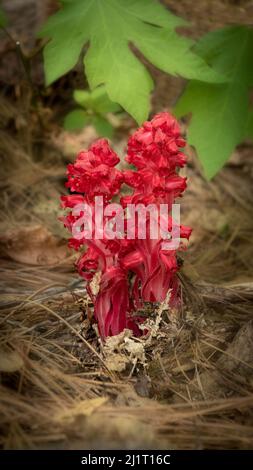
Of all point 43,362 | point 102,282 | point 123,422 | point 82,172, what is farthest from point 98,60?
point 123,422

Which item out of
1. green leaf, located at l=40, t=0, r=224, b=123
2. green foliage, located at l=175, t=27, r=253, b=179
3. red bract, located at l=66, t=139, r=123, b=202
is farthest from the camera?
green foliage, located at l=175, t=27, r=253, b=179

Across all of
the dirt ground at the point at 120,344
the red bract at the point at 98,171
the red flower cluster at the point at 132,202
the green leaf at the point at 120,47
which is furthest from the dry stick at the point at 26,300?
the green leaf at the point at 120,47

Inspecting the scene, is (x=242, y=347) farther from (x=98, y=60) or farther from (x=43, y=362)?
(x=98, y=60)

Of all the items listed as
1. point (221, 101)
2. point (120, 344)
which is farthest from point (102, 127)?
point (120, 344)

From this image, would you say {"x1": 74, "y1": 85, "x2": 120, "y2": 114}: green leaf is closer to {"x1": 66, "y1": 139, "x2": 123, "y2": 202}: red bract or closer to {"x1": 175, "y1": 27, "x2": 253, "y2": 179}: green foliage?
{"x1": 175, "y1": 27, "x2": 253, "y2": 179}: green foliage

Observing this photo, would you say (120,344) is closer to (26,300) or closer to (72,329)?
(72,329)
